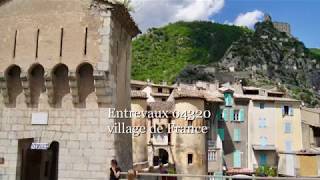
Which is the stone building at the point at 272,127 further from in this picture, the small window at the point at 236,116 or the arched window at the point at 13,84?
the arched window at the point at 13,84

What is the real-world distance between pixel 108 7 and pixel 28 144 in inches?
227

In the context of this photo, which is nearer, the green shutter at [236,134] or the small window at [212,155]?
the small window at [212,155]

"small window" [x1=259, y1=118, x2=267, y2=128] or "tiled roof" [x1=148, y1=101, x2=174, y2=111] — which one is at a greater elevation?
"tiled roof" [x1=148, y1=101, x2=174, y2=111]

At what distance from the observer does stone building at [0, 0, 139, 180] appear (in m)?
13.0

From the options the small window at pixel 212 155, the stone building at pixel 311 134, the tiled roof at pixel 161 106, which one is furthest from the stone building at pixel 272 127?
the tiled roof at pixel 161 106

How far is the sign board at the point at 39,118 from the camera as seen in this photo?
13.5 m

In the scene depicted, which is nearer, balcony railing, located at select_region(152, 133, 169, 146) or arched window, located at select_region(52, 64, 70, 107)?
arched window, located at select_region(52, 64, 70, 107)

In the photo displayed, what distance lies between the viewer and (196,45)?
135 meters

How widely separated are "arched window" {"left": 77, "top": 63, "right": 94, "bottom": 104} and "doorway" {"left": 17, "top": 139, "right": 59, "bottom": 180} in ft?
9.23

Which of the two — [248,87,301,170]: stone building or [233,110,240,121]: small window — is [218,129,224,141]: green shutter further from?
[248,87,301,170]: stone building

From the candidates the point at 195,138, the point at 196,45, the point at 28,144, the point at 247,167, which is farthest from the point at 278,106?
the point at 196,45

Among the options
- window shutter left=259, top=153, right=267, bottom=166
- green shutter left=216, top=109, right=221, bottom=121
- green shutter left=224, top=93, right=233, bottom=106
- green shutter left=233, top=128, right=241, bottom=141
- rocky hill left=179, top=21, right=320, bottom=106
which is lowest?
window shutter left=259, top=153, right=267, bottom=166

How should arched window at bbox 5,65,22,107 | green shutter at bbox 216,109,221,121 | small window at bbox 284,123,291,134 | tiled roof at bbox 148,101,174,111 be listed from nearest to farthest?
arched window at bbox 5,65,22,107
tiled roof at bbox 148,101,174,111
green shutter at bbox 216,109,221,121
small window at bbox 284,123,291,134

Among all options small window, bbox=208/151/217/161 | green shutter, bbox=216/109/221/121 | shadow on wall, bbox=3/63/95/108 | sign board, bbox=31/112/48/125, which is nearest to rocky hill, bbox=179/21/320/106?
green shutter, bbox=216/109/221/121
